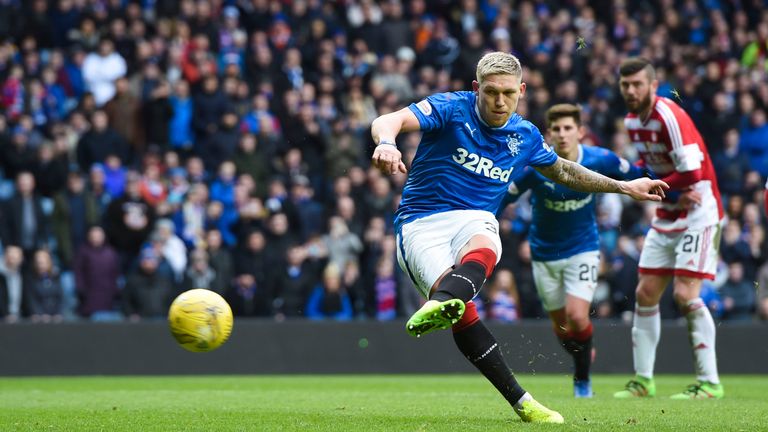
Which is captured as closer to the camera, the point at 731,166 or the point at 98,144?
the point at 98,144

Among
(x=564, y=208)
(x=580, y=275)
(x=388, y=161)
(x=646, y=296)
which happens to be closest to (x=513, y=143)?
(x=388, y=161)

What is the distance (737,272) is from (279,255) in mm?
6628

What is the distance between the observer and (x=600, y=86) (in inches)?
842

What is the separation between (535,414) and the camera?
780 centimetres

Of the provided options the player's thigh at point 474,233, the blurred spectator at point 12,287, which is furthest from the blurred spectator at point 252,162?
the player's thigh at point 474,233

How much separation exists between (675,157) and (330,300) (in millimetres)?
7165

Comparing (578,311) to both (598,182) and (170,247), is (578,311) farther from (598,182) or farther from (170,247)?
(170,247)

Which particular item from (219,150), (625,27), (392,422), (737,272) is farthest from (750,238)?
(392,422)

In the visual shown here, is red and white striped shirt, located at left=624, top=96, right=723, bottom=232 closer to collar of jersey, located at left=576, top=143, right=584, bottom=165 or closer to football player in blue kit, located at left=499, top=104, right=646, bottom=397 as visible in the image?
football player in blue kit, located at left=499, top=104, right=646, bottom=397

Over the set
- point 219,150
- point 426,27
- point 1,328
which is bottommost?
point 1,328

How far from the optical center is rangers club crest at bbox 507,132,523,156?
837cm

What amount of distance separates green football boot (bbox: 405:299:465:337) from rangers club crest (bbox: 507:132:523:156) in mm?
1633

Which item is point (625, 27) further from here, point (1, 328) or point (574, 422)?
point (574, 422)

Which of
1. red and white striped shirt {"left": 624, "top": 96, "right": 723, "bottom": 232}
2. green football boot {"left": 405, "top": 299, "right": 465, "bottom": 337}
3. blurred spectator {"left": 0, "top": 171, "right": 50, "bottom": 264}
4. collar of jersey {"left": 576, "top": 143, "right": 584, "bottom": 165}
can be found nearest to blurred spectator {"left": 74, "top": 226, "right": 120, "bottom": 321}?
blurred spectator {"left": 0, "top": 171, "right": 50, "bottom": 264}
